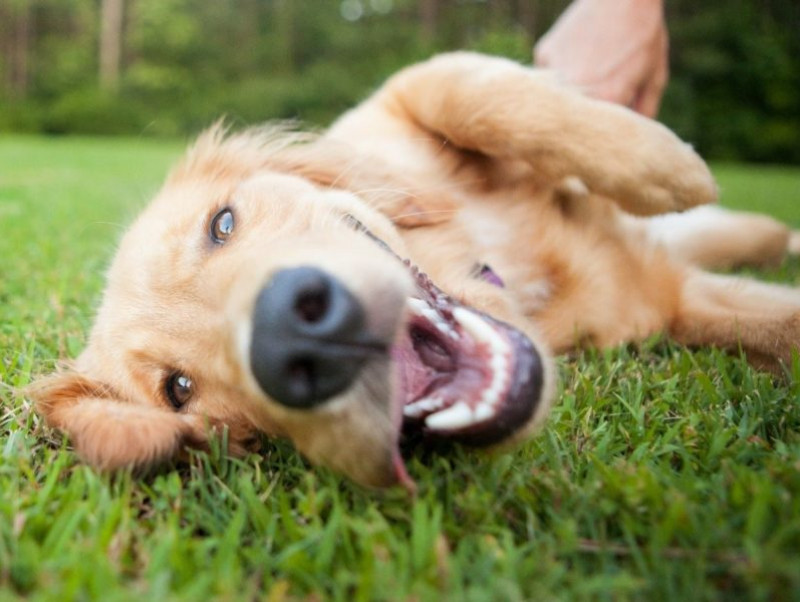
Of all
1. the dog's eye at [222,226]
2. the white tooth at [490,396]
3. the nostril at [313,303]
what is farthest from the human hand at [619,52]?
the nostril at [313,303]

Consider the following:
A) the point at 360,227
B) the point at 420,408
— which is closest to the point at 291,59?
the point at 360,227

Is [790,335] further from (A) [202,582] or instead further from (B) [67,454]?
(B) [67,454]

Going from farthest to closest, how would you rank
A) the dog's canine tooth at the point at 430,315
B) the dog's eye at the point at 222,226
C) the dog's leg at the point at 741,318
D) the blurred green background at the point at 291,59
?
the blurred green background at the point at 291,59 < the dog's leg at the point at 741,318 < the dog's eye at the point at 222,226 < the dog's canine tooth at the point at 430,315

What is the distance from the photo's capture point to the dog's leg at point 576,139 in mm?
2582

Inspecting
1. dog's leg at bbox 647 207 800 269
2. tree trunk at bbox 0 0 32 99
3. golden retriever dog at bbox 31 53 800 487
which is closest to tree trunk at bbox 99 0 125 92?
tree trunk at bbox 0 0 32 99

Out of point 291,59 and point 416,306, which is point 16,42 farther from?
point 416,306

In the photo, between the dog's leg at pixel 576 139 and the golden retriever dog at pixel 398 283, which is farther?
the dog's leg at pixel 576 139

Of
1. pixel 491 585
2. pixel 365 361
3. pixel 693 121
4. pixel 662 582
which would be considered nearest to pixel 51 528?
pixel 365 361

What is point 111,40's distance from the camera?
32.2 meters

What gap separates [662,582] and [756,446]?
0.58 metres

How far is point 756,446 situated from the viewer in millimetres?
1556

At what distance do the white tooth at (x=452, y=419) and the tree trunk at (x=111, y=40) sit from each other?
33373mm

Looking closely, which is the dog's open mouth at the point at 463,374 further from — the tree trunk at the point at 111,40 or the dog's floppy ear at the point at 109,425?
the tree trunk at the point at 111,40

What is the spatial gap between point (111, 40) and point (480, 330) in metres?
35.4
